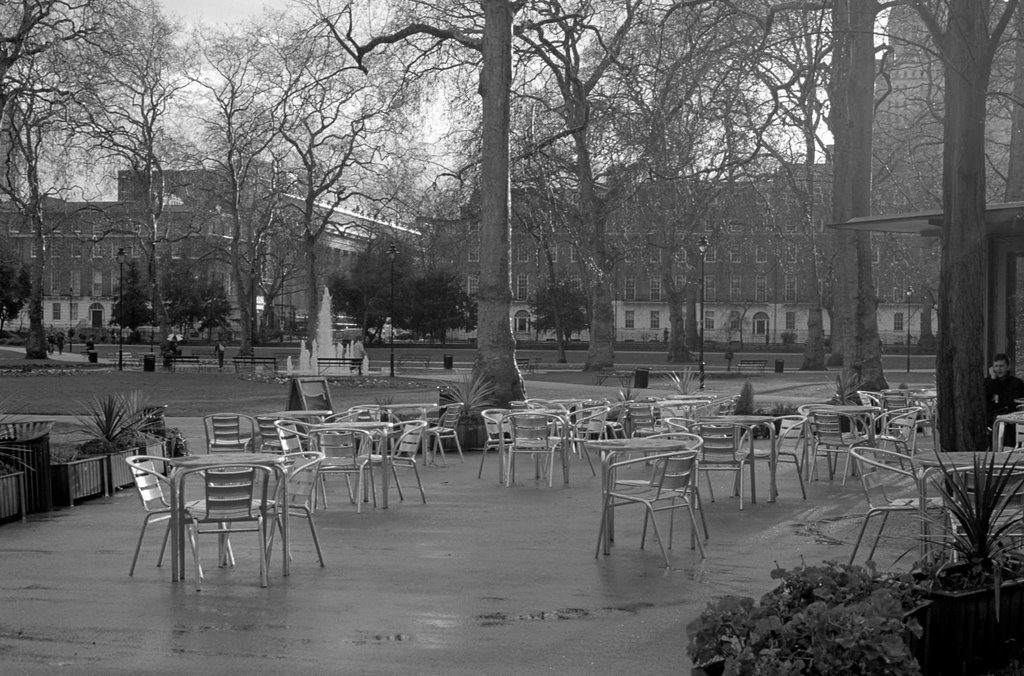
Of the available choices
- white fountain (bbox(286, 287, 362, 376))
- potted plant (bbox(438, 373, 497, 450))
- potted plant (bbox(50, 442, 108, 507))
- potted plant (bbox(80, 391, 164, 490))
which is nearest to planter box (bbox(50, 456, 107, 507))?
potted plant (bbox(50, 442, 108, 507))

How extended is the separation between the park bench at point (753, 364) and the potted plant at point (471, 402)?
87.2 ft

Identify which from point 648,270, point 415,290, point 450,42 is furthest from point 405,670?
point 415,290

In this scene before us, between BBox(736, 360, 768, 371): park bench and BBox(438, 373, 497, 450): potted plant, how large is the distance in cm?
2658

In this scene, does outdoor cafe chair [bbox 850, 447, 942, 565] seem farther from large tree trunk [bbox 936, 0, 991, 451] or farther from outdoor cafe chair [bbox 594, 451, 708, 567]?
outdoor cafe chair [bbox 594, 451, 708, 567]

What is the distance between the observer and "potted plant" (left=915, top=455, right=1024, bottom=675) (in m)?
4.66

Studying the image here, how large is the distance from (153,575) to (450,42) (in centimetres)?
1786

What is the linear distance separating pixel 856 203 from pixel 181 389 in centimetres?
1930

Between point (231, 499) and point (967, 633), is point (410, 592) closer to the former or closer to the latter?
point (231, 499)

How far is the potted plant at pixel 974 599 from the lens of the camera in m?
4.66

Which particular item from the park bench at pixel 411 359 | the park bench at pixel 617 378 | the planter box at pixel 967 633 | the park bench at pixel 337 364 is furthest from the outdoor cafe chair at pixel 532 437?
the park bench at pixel 411 359

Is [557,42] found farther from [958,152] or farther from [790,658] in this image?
[790,658]

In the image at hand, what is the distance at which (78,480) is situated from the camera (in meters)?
11.3

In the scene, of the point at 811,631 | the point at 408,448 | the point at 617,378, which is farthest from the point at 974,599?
the point at 617,378

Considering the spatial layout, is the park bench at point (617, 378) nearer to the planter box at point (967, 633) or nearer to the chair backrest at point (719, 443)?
the chair backrest at point (719, 443)
